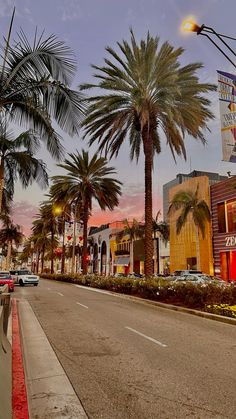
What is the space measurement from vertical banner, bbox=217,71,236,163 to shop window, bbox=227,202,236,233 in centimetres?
2464

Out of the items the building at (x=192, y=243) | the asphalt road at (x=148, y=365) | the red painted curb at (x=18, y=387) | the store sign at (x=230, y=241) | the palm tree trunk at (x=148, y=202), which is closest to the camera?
the red painted curb at (x=18, y=387)

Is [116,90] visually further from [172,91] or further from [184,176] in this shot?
[184,176]

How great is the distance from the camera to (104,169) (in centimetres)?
3691

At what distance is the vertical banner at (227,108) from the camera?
537 inches

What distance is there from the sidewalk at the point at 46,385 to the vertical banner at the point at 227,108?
33.4ft

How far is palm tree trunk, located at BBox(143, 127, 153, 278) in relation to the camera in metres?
20.4

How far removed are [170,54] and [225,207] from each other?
22541 mm

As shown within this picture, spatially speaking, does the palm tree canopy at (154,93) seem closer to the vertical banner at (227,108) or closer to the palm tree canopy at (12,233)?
the vertical banner at (227,108)

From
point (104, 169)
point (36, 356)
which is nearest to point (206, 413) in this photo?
point (36, 356)

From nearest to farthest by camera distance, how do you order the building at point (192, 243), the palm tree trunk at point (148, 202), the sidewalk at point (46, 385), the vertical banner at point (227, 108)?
1. the sidewalk at point (46, 385)
2. the vertical banner at point (227, 108)
3. the palm tree trunk at point (148, 202)
4. the building at point (192, 243)

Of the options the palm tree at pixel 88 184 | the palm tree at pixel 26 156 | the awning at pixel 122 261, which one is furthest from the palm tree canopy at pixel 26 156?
the awning at pixel 122 261

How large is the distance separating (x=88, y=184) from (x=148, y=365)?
30547mm

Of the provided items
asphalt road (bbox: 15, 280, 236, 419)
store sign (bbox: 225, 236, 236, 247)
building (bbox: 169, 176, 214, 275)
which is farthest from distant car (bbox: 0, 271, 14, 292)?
store sign (bbox: 225, 236, 236, 247)

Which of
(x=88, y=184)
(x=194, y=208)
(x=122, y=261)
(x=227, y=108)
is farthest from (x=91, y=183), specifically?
(x=122, y=261)
